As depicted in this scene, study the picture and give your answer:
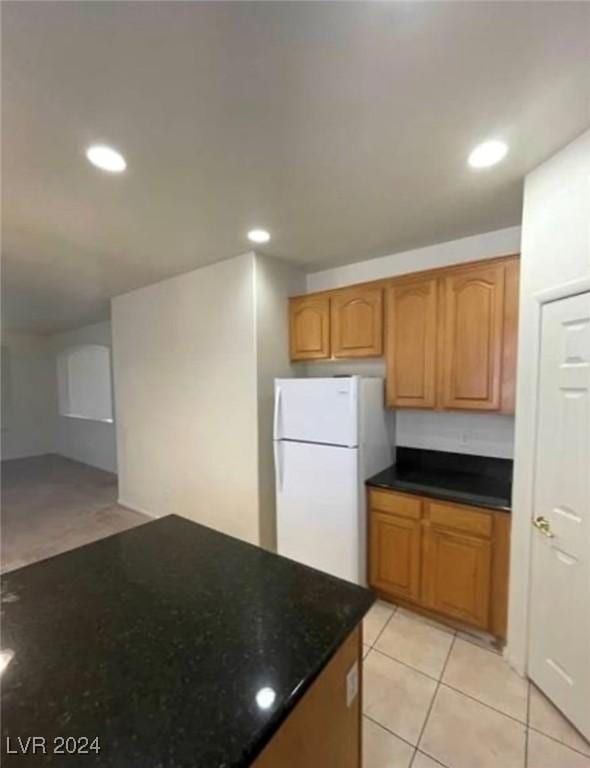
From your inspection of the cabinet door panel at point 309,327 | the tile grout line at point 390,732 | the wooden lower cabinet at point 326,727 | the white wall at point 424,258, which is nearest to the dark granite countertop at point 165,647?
the wooden lower cabinet at point 326,727

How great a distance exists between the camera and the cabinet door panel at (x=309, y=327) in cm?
A: 306

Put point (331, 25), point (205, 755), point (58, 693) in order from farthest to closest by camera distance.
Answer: point (331, 25), point (58, 693), point (205, 755)

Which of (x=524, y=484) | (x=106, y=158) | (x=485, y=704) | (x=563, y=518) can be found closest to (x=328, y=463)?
(x=524, y=484)

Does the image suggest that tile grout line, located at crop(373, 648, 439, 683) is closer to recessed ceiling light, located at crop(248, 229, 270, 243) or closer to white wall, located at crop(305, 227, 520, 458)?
white wall, located at crop(305, 227, 520, 458)

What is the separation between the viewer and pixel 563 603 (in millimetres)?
1697

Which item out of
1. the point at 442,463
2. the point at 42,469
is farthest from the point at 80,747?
the point at 42,469

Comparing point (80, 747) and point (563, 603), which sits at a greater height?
point (80, 747)

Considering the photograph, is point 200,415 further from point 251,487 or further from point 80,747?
point 80,747

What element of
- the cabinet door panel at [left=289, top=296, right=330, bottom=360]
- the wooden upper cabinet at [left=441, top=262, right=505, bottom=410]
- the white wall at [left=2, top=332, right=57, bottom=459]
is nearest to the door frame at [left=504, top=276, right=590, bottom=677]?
the wooden upper cabinet at [left=441, top=262, right=505, bottom=410]

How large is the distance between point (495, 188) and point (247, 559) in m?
2.30

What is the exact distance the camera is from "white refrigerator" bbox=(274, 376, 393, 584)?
250 centimetres

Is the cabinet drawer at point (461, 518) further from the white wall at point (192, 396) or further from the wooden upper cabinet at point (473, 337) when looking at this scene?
the white wall at point (192, 396)

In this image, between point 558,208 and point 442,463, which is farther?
point 442,463

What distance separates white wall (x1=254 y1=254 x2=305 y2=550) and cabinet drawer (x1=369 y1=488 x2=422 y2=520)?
0.96m
